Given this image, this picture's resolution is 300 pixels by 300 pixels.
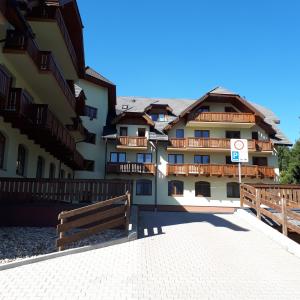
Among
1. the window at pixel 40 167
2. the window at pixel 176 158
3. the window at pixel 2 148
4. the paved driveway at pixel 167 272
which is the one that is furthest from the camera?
the window at pixel 176 158

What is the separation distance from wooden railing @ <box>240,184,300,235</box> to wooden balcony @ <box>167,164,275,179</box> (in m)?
13.6

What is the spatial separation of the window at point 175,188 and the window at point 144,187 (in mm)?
1799

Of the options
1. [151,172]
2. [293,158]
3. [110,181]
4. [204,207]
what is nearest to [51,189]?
[110,181]

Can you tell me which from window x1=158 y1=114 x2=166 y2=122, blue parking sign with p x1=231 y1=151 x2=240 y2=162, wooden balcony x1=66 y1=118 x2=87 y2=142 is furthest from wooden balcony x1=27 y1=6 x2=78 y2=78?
window x1=158 y1=114 x2=166 y2=122

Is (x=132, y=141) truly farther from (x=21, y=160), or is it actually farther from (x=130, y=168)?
(x=21, y=160)

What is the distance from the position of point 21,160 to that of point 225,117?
20651mm

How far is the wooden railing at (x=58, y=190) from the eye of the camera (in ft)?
45.4

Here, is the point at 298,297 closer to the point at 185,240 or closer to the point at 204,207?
the point at 185,240

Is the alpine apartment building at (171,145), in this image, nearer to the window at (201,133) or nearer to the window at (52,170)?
the window at (201,133)

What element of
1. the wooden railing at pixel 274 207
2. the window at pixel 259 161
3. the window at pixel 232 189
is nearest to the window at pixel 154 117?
the window at pixel 232 189

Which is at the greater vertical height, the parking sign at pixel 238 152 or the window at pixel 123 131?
the window at pixel 123 131

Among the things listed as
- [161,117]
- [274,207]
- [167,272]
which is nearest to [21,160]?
[274,207]

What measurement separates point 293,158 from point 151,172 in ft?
57.2

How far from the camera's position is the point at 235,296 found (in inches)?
262
